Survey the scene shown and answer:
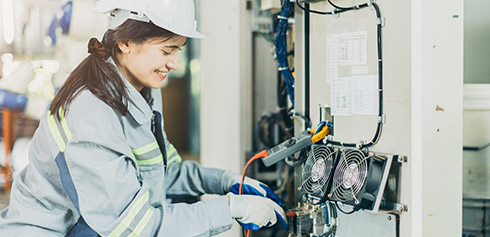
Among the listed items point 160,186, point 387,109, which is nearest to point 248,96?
point 160,186

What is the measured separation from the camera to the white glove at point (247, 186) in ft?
5.10

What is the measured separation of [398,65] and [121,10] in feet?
2.71

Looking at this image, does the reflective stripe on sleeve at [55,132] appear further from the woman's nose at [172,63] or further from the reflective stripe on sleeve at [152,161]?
the woman's nose at [172,63]

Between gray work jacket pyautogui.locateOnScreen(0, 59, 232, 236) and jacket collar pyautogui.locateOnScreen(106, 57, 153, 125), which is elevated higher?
jacket collar pyautogui.locateOnScreen(106, 57, 153, 125)

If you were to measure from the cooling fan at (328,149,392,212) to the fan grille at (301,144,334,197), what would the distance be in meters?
0.04

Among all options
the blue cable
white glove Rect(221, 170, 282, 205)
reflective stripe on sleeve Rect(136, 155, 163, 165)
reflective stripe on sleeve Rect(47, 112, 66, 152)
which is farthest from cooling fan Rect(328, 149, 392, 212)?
reflective stripe on sleeve Rect(47, 112, 66, 152)

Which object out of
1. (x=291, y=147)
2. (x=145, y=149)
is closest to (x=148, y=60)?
(x=145, y=149)

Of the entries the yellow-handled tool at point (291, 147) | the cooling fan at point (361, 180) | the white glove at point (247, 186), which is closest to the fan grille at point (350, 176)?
the cooling fan at point (361, 180)

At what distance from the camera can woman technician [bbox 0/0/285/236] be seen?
124cm

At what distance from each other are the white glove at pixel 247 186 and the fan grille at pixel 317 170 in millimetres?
200

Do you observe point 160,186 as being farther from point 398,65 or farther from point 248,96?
point 398,65

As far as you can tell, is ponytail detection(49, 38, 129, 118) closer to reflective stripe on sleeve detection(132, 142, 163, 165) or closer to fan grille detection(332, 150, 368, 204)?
reflective stripe on sleeve detection(132, 142, 163, 165)

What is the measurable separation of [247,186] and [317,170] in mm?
299

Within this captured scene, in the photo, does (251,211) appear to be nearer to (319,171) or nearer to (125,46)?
(319,171)
